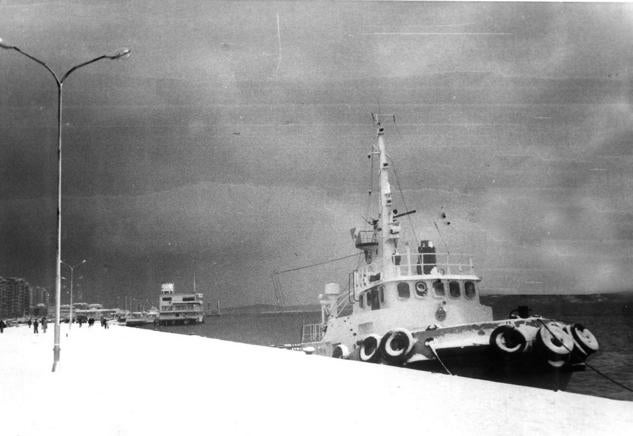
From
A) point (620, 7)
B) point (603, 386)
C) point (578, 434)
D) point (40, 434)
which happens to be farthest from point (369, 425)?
point (603, 386)

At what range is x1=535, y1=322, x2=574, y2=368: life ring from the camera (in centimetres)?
1395

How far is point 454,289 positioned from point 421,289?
1.19 m

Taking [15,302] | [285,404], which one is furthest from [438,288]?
[15,302]

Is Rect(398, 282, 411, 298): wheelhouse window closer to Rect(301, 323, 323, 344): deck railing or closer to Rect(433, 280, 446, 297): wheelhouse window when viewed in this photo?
Rect(433, 280, 446, 297): wheelhouse window

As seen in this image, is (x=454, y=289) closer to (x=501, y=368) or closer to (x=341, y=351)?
(x=501, y=368)

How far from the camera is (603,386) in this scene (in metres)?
23.8

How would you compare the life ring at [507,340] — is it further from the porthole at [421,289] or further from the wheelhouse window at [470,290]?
the wheelhouse window at [470,290]

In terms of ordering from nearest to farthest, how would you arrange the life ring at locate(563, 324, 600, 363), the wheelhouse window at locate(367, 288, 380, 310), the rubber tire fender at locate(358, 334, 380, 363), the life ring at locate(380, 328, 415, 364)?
the life ring at locate(563, 324, 600, 363) → the life ring at locate(380, 328, 415, 364) → the rubber tire fender at locate(358, 334, 380, 363) → the wheelhouse window at locate(367, 288, 380, 310)

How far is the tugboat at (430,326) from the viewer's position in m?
14.1

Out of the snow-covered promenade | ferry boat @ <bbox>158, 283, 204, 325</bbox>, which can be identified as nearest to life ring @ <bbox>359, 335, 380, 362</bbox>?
the snow-covered promenade

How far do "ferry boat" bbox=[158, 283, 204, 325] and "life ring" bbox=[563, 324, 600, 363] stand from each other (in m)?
89.0

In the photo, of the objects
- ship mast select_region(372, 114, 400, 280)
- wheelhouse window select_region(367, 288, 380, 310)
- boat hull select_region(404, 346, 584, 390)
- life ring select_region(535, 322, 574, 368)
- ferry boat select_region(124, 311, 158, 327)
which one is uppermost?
ship mast select_region(372, 114, 400, 280)

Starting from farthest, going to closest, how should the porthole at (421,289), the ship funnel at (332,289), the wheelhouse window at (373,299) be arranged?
the ship funnel at (332,289)
the wheelhouse window at (373,299)
the porthole at (421,289)

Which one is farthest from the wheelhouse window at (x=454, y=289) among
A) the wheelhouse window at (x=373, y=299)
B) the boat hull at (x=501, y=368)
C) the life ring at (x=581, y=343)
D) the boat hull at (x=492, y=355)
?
the life ring at (x=581, y=343)
